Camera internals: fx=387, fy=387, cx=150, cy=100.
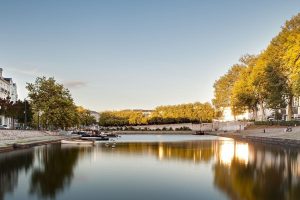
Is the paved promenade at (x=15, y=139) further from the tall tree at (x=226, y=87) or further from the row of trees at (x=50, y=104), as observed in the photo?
the tall tree at (x=226, y=87)

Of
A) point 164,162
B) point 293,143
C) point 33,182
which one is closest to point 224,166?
point 164,162

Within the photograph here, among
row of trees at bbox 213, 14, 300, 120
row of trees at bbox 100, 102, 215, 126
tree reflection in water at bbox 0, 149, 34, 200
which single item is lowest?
tree reflection in water at bbox 0, 149, 34, 200

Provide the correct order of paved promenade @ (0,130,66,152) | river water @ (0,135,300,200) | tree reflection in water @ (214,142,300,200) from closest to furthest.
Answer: tree reflection in water @ (214,142,300,200) → river water @ (0,135,300,200) → paved promenade @ (0,130,66,152)

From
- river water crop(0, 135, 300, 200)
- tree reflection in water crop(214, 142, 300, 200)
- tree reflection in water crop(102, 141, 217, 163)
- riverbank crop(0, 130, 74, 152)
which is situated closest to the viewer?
tree reflection in water crop(214, 142, 300, 200)

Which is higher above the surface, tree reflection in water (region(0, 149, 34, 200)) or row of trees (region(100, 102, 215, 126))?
row of trees (region(100, 102, 215, 126))

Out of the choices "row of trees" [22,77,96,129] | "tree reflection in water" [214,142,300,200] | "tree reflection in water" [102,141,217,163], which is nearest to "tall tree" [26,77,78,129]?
"row of trees" [22,77,96,129]

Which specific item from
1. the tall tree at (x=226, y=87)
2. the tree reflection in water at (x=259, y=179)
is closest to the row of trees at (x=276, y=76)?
the tall tree at (x=226, y=87)

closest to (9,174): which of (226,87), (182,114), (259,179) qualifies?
(259,179)

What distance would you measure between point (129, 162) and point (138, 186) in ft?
37.8

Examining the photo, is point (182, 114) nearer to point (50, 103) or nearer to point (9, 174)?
point (50, 103)

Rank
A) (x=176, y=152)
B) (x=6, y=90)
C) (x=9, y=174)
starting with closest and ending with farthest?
1. (x=9, y=174)
2. (x=176, y=152)
3. (x=6, y=90)

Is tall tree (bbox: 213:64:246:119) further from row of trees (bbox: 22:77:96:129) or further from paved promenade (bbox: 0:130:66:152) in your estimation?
paved promenade (bbox: 0:130:66:152)

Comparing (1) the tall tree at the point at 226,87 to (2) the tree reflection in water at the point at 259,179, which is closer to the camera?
(2) the tree reflection in water at the point at 259,179

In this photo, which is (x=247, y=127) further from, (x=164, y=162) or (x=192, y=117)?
(x=192, y=117)
